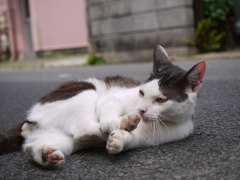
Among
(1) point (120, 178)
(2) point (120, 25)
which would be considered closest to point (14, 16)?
(2) point (120, 25)

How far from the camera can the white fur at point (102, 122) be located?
5.34 ft

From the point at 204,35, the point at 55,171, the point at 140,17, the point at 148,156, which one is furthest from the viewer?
the point at 140,17

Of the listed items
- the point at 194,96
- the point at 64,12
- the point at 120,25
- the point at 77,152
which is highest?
the point at 64,12

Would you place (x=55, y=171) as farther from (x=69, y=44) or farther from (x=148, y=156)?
(x=69, y=44)

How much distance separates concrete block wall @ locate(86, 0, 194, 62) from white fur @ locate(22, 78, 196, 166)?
5.88m

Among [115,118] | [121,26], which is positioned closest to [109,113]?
[115,118]

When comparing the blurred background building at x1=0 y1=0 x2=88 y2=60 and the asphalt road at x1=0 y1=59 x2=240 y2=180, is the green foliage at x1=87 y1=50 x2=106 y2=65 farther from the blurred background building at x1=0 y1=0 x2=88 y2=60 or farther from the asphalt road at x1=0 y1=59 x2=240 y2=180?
the asphalt road at x1=0 y1=59 x2=240 y2=180

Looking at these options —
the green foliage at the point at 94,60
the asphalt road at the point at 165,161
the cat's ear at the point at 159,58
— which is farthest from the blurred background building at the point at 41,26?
the asphalt road at the point at 165,161

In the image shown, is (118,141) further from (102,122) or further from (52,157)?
(52,157)

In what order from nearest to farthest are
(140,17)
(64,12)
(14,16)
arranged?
(140,17) → (64,12) → (14,16)

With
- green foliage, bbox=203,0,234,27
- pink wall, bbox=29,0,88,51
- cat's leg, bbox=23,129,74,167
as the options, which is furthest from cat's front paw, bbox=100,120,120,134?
pink wall, bbox=29,0,88,51

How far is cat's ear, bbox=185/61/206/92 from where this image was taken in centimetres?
170

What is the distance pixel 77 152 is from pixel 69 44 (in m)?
11.7

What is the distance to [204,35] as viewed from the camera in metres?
7.45
